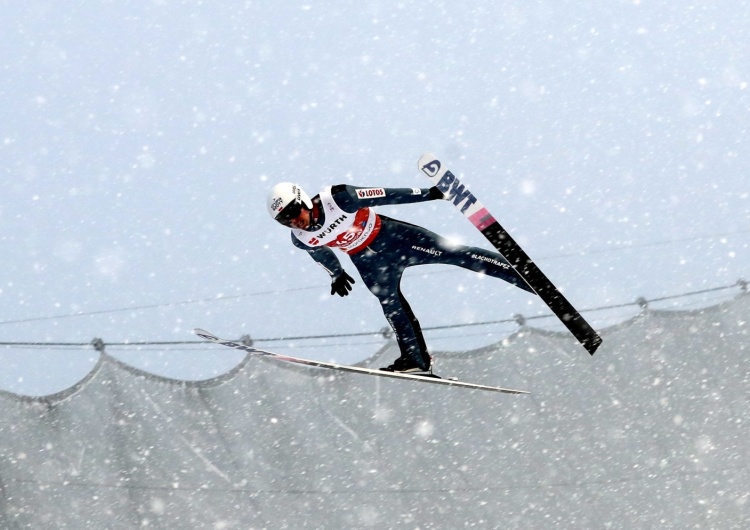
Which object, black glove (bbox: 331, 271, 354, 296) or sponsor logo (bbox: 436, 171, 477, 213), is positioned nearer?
sponsor logo (bbox: 436, 171, 477, 213)

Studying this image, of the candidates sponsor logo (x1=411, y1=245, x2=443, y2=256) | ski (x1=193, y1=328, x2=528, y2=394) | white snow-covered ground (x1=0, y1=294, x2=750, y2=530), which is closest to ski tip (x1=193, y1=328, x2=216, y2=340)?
ski (x1=193, y1=328, x2=528, y2=394)

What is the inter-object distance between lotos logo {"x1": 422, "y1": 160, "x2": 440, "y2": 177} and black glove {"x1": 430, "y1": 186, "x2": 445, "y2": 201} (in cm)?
9

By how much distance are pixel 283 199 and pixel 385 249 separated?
85 centimetres

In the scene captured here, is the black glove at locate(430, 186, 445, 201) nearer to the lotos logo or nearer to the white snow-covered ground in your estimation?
the lotos logo

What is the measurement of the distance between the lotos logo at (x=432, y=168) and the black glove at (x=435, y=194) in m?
0.09

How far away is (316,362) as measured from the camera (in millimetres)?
6055

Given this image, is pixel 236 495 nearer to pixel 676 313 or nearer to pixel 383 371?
pixel 383 371

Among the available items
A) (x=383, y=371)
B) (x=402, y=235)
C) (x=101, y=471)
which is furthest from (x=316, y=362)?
(x=101, y=471)

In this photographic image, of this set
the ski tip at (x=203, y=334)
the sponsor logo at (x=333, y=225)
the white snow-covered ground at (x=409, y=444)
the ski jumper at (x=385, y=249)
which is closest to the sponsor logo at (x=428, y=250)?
the ski jumper at (x=385, y=249)

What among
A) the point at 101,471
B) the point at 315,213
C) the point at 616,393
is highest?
the point at 101,471

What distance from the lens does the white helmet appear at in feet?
17.0

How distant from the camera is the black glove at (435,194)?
524 centimetres

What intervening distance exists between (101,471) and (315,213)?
5.87 metres

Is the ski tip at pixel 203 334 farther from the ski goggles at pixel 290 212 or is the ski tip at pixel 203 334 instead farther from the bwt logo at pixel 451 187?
the bwt logo at pixel 451 187
